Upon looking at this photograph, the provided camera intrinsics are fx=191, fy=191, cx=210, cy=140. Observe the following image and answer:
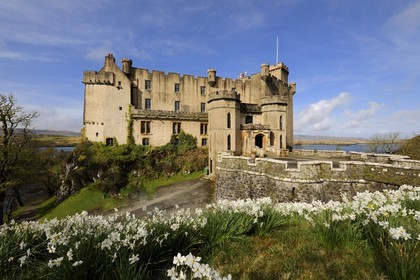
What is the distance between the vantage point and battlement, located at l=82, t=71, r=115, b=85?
24.0m

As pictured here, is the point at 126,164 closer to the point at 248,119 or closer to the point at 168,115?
the point at 168,115

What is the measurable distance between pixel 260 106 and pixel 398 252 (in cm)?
2516

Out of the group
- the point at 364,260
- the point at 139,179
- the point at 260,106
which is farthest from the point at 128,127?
the point at 364,260

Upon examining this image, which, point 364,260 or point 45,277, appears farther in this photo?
point 364,260

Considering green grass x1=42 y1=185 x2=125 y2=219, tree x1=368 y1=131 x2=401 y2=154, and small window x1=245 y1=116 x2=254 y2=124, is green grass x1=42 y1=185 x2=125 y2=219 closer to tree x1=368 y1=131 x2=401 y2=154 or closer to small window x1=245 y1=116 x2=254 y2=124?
small window x1=245 y1=116 x2=254 y2=124

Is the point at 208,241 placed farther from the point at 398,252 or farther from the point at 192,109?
the point at 192,109

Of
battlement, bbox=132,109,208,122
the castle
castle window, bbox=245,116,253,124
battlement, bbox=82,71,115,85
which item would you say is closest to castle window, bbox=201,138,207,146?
the castle

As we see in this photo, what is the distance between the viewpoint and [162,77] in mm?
28844

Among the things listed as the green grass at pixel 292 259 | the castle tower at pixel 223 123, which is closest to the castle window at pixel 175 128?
the castle tower at pixel 223 123

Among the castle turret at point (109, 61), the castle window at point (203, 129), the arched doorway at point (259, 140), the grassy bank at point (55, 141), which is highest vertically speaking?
the castle turret at point (109, 61)

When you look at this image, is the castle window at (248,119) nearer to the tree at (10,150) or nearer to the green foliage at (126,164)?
the green foliage at (126,164)

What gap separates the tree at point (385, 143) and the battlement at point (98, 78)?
47342mm

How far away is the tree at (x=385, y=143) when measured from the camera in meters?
35.8

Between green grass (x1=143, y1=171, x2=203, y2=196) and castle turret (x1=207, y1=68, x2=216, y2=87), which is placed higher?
castle turret (x1=207, y1=68, x2=216, y2=87)
